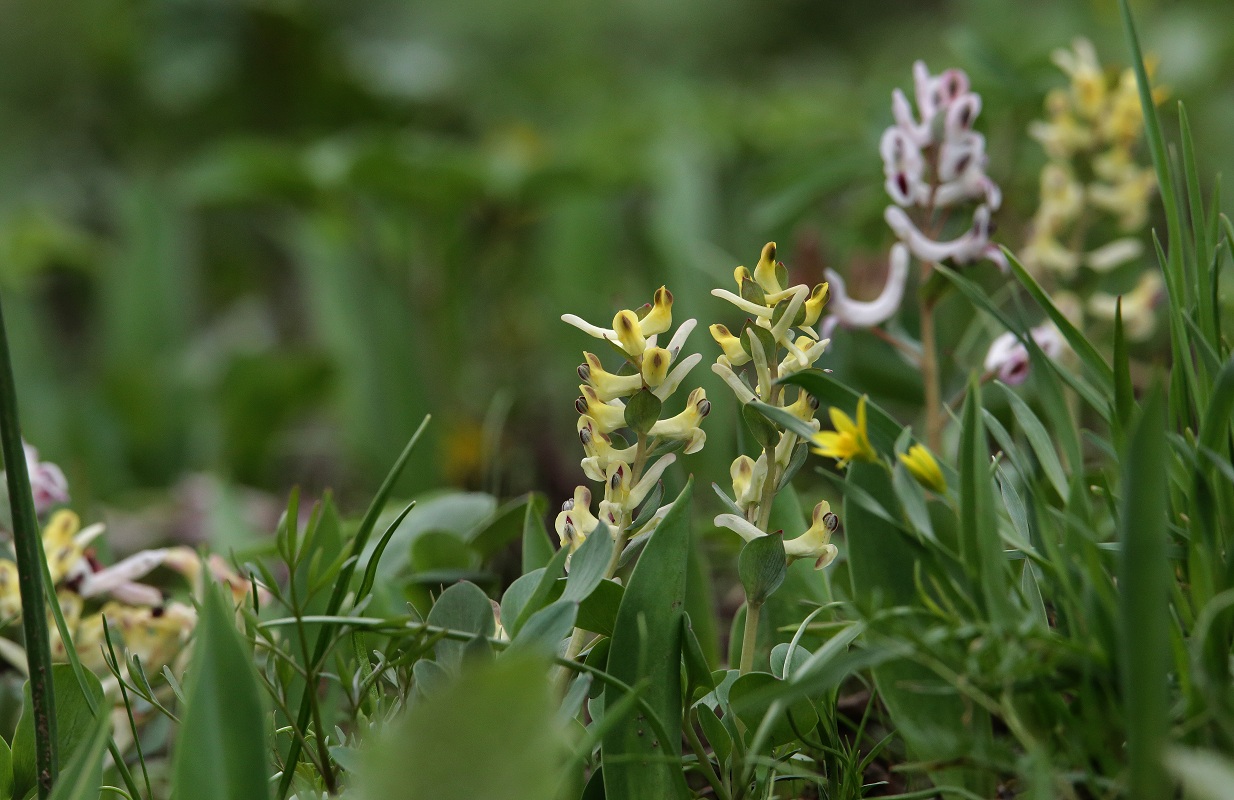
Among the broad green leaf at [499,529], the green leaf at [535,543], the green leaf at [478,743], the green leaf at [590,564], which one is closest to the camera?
the green leaf at [478,743]

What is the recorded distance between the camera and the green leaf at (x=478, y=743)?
0.26m

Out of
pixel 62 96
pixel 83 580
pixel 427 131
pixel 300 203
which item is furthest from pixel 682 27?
pixel 83 580

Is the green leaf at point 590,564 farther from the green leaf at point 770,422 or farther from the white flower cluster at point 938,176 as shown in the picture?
the white flower cluster at point 938,176

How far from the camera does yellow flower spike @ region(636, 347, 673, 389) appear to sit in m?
0.36

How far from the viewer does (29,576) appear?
348mm

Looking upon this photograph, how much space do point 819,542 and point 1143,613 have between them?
124 mm

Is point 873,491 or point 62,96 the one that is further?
point 62,96

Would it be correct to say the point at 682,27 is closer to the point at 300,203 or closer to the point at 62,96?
the point at 62,96

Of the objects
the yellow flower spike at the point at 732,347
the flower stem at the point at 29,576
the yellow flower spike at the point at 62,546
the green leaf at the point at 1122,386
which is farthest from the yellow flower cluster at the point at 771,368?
the yellow flower spike at the point at 62,546

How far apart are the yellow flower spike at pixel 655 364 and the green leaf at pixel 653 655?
0.13ft

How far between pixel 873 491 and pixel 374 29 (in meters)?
2.99

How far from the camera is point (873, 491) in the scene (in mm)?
428

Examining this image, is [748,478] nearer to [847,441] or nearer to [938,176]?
[847,441]

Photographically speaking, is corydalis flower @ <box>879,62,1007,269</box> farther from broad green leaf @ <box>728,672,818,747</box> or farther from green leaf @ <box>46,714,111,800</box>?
green leaf @ <box>46,714,111,800</box>
